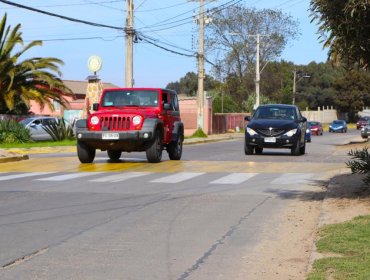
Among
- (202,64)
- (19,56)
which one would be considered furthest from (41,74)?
(202,64)

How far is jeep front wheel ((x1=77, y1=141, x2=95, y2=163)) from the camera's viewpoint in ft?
57.4

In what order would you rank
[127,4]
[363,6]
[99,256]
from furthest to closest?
[127,4] < [363,6] < [99,256]

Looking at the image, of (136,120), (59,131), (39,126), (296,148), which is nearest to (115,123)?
(136,120)

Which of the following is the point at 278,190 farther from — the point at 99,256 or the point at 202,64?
the point at 202,64

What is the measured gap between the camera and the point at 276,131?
2139 cm

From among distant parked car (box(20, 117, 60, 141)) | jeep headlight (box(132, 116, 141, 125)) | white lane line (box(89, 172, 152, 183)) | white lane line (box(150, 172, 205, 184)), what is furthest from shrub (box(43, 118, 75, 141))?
white lane line (box(150, 172, 205, 184))

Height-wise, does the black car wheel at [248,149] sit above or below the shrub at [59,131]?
below

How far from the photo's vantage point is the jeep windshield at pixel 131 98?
1791 cm

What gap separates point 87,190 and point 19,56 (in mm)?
24205

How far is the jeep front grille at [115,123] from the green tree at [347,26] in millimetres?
8060

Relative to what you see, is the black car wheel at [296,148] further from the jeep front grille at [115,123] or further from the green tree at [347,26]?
the green tree at [347,26]

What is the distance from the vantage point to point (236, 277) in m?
6.05

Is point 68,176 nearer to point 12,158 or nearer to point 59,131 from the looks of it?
point 12,158

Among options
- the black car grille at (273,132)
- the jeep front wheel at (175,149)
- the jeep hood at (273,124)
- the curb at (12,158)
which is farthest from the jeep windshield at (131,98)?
the black car grille at (273,132)
